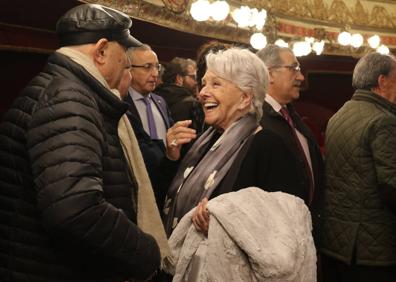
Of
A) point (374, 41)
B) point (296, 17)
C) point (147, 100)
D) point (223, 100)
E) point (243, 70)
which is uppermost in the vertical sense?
point (243, 70)

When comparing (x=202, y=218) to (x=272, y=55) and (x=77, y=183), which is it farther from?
(x=272, y=55)

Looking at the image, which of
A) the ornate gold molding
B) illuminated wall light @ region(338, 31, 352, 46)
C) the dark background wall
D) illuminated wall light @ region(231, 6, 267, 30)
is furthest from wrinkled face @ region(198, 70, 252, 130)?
illuminated wall light @ region(338, 31, 352, 46)

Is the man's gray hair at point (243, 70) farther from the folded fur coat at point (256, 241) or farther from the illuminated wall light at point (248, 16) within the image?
the illuminated wall light at point (248, 16)

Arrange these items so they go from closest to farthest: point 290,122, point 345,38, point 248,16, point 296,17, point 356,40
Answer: point 290,122 < point 248,16 < point 345,38 < point 356,40 < point 296,17

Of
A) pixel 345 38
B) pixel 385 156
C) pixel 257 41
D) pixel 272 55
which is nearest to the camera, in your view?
pixel 385 156

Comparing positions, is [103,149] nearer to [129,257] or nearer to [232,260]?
[129,257]

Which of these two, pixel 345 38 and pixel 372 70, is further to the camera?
pixel 345 38

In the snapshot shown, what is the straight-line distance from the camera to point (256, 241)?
2.05 meters

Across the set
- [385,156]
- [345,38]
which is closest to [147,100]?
[385,156]

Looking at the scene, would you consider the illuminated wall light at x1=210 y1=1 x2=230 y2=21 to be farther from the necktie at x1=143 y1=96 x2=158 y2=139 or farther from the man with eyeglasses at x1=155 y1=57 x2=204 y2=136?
the necktie at x1=143 y1=96 x2=158 y2=139

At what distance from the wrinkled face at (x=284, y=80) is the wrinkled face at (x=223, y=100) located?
3.25 ft

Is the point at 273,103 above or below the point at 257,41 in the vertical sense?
above

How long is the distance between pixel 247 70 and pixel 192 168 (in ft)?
1.69

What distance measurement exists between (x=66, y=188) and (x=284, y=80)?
2.12 m
